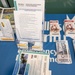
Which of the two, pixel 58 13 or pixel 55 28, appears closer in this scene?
pixel 55 28

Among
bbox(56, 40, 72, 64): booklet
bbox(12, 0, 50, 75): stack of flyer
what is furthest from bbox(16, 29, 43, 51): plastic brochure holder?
bbox(56, 40, 72, 64): booklet

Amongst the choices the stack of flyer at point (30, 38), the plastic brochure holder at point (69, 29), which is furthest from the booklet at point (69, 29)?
the stack of flyer at point (30, 38)

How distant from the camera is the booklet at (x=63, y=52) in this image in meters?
1.02

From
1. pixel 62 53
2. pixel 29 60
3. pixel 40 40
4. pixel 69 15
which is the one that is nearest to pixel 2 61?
pixel 29 60

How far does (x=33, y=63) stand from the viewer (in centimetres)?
100

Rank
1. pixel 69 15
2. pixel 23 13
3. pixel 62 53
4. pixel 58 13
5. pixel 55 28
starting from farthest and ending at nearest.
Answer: pixel 58 13 → pixel 69 15 → pixel 55 28 → pixel 62 53 → pixel 23 13

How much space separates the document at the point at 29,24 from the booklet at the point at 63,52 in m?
0.15

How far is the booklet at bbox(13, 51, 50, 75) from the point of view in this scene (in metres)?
0.93

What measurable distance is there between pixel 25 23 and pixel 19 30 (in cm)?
8

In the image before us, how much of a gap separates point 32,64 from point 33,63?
1cm

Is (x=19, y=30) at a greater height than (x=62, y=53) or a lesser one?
greater

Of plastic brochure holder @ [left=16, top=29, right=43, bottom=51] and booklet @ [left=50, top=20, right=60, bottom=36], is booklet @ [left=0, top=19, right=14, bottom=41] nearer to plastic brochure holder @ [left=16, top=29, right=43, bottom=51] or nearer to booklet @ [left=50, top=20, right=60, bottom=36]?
plastic brochure holder @ [left=16, top=29, right=43, bottom=51]

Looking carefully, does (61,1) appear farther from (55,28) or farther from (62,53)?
(62,53)

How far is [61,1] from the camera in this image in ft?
4.42
